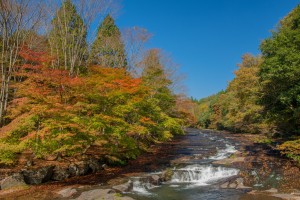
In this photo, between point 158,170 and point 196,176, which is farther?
point 158,170

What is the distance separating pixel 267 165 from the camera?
2056 centimetres

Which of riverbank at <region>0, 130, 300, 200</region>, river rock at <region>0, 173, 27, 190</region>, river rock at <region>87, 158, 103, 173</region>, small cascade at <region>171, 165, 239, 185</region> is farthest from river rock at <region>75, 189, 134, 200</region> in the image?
small cascade at <region>171, 165, 239, 185</region>

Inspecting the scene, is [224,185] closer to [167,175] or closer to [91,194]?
[167,175]

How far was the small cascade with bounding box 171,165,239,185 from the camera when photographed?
18.2m

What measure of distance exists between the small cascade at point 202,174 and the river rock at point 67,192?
23.3ft

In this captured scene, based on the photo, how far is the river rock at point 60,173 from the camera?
16.3m

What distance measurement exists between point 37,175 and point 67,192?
2.77 metres

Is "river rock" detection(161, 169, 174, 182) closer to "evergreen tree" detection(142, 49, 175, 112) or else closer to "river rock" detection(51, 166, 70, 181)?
"river rock" detection(51, 166, 70, 181)

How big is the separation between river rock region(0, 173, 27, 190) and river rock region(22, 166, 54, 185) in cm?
32

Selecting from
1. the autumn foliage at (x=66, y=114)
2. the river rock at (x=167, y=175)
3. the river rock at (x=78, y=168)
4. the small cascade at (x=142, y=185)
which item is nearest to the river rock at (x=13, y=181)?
the autumn foliage at (x=66, y=114)

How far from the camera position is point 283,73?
1819 cm

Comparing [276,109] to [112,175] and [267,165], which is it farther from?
[112,175]

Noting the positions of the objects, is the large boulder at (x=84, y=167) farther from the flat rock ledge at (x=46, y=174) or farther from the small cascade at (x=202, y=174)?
the small cascade at (x=202, y=174)

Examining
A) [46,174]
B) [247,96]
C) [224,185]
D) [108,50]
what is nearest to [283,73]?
[224,185]
